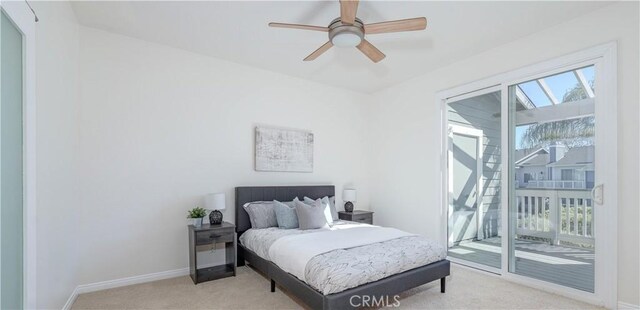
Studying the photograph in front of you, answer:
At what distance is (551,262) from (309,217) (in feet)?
9.04

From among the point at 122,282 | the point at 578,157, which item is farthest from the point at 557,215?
the point at 122,282

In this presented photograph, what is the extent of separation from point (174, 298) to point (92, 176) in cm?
158

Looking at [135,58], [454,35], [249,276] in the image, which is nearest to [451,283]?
[249,276]

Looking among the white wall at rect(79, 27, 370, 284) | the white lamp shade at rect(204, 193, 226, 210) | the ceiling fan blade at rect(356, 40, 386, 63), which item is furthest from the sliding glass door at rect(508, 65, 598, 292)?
the white lamp shade at rect(204, 193, 226, 210)

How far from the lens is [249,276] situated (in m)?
3.71

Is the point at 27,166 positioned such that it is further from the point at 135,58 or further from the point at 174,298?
the point at 135,58

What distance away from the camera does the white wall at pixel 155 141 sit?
3.33 metres

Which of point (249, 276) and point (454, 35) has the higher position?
point (454, 35)

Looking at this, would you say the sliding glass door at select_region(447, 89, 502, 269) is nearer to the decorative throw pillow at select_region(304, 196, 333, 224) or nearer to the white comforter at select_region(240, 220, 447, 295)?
the white comforter at select_region(240, 220, 447, 295)

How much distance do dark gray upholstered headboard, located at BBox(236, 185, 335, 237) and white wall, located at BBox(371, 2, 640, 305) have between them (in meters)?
1.19

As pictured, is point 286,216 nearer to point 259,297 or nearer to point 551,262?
point 259,297

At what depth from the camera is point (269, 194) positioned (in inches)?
173

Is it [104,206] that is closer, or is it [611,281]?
[611,281]

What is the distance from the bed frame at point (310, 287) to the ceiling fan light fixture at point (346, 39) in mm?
2147
